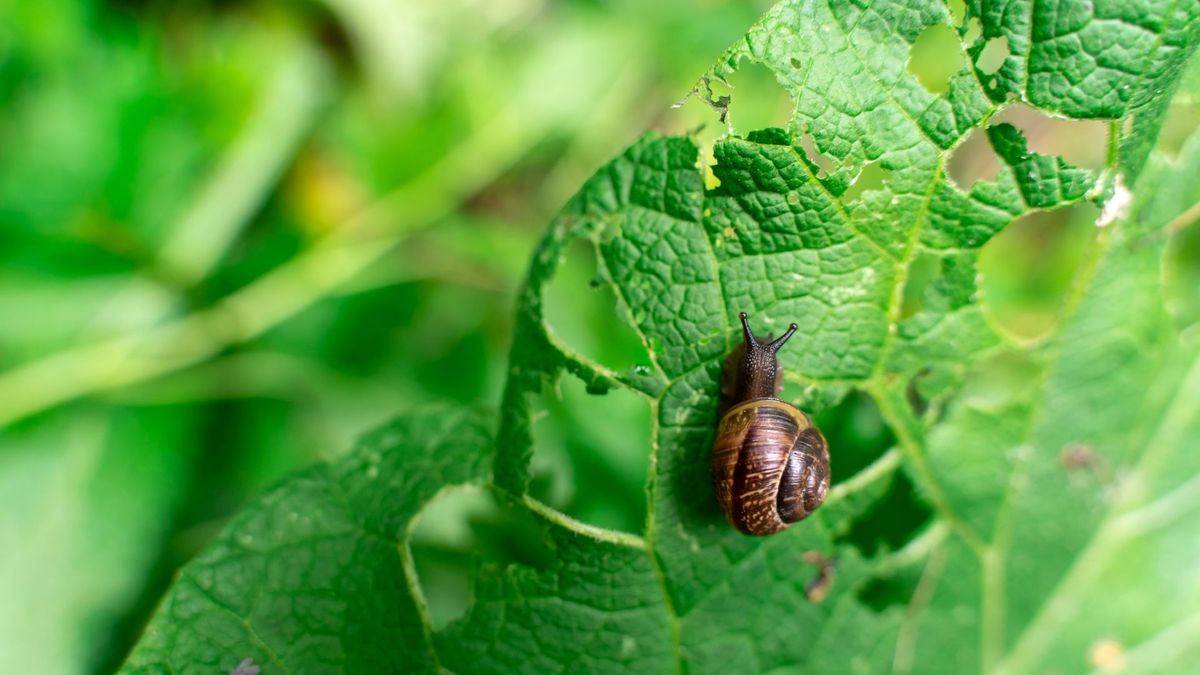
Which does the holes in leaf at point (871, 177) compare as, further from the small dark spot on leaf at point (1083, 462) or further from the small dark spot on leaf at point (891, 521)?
the small dark spot on leaf at point (1083, 462)

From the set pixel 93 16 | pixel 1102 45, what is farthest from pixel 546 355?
pixel 93 16

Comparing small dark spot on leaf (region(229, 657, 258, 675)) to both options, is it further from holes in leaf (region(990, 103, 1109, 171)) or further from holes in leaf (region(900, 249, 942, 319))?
holes in leaf (region(990, 103, 1109, 171))

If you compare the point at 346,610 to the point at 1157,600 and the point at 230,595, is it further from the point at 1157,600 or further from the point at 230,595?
the point at 1157,600

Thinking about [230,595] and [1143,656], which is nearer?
[230,595]

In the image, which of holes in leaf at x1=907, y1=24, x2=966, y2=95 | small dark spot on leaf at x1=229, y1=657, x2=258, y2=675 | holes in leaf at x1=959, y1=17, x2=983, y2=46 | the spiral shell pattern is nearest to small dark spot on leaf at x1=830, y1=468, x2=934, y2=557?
the spiral shell pattern

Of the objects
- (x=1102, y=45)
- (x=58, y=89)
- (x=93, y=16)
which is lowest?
(x=1102, y=45)

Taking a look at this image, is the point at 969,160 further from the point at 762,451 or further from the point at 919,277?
the point at 762,451

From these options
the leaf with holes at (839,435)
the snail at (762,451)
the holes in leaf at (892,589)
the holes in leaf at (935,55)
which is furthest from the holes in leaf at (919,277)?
the holes in leaf at (935,55)
